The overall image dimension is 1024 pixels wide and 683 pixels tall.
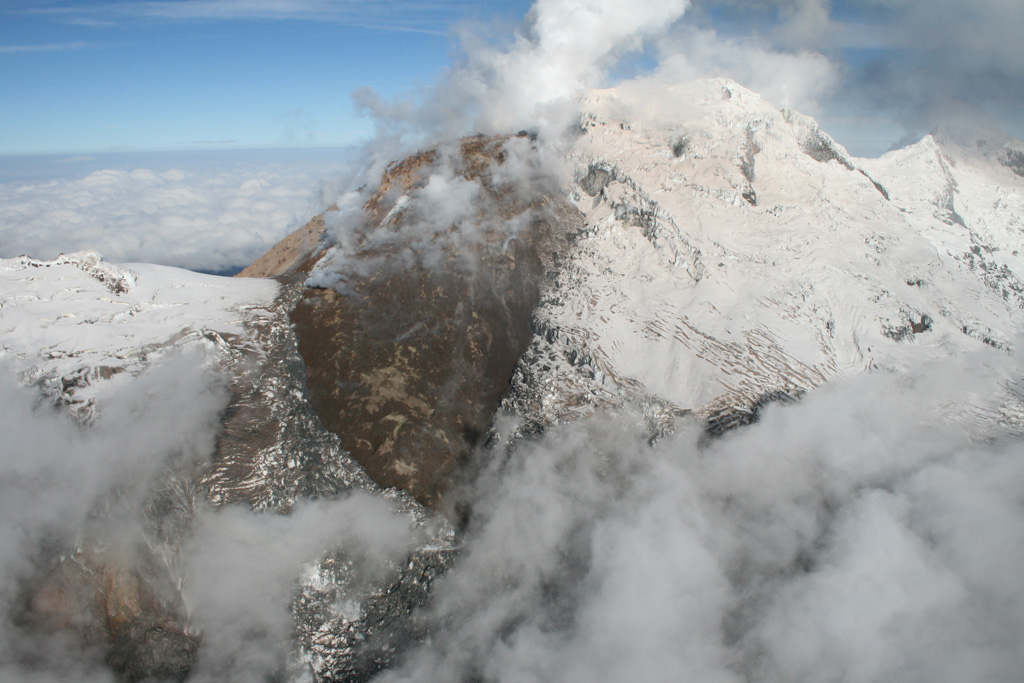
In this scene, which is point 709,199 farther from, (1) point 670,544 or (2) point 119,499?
(2) point 119,499

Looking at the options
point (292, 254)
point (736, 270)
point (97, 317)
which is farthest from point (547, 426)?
point (292, 254)

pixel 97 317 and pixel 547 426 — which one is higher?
pixel 547 426

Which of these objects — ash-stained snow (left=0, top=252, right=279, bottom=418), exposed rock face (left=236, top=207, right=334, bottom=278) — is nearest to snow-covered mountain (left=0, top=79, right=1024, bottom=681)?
ash-stained snow (left=0, top=252, right=279, bottom=418)

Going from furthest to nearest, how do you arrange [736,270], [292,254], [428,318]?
1. [292,254]
2. [428,318]
3. [736,270]

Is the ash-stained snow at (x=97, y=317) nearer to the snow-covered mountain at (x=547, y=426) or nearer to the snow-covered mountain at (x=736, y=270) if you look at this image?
the snow-covered mountain at (x=547, y=426)

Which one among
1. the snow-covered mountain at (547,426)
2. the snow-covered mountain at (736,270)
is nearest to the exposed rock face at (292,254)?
the snow-covered mountain at (547,426)

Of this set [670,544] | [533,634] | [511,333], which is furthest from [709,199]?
[533,634]

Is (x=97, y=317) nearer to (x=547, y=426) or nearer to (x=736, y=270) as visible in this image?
(x=547, y=426)

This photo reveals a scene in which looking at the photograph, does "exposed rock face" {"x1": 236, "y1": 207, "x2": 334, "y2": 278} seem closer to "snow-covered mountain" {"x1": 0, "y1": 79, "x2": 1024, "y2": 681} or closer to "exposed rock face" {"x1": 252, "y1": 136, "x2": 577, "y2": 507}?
"exposed rock face" {"x1": 252, "y1": 136, "x2": 577, "y2": 507}
